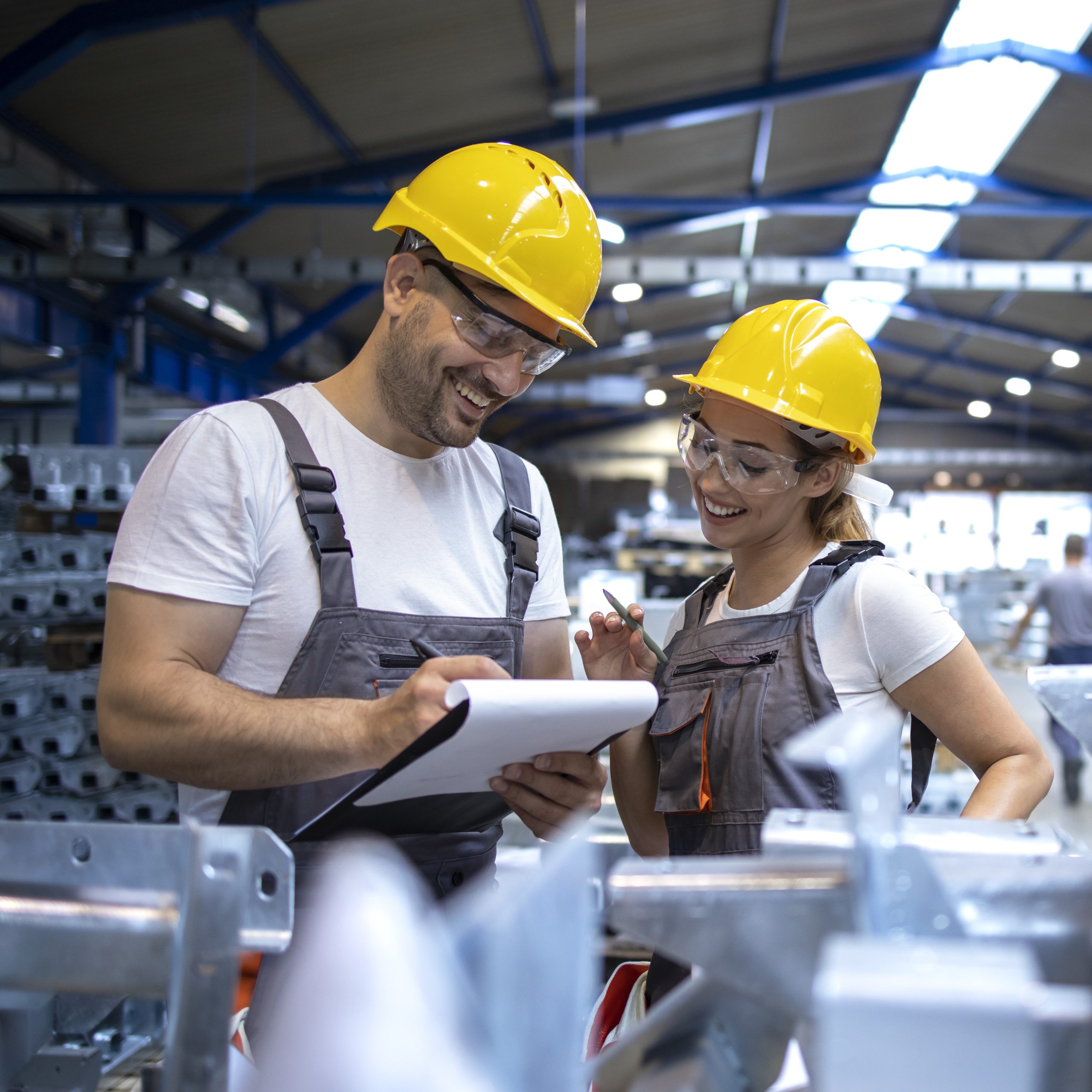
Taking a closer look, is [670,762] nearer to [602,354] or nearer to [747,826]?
[747,826]

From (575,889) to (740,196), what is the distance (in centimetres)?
1068

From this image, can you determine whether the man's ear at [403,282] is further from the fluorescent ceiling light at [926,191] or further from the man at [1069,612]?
the fluorescent ceiling light at [926,191]

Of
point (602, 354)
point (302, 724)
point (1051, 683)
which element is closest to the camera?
point (1051, 683)

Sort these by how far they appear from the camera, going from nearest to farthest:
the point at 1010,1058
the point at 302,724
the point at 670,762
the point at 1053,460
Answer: the point at 1010,1058
the point at 302,724
the point at 670,762
the point at 1053,460

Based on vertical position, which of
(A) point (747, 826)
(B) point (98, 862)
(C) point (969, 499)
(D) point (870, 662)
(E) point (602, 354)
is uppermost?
(E) point (602, 354)

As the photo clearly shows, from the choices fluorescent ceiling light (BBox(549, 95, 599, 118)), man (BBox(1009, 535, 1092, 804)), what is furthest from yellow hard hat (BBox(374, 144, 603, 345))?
man (BBox(1009, 535, 1092, 804))

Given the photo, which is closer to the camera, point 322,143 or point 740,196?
point 322,143

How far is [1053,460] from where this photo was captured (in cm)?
2345

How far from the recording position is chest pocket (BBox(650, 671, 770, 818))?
1.60 m

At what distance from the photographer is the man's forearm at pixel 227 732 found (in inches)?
53.6

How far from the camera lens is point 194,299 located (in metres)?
11.7

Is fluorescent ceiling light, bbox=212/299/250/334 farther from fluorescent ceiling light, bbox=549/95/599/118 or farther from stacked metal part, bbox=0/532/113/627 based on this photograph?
stacked metal part, bbox=0/532/113/627

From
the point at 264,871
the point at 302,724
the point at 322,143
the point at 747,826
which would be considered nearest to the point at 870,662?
the point at 747,826

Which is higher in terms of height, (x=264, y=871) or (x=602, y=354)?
(x=602, y=354)
